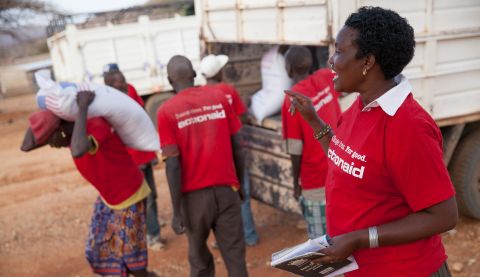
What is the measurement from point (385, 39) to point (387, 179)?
0.42 metres

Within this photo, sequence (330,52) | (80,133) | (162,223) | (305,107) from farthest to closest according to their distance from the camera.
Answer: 1. (162,223)
2. (330,52)
3. (80,133)
4. (305,107)

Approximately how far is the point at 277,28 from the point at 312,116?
1703mm

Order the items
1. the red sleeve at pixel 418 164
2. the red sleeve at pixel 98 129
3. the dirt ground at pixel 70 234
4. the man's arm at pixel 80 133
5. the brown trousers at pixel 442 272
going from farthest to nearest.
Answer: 1. the dirt ground at pixel 70 234
2. the red sleeve at pixel 98 129
3. the man's arm at pixel 80 133
4. the brown trousers at pixel 442 272
5. the red sleeve at pixel 418 164

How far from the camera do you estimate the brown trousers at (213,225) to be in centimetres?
280

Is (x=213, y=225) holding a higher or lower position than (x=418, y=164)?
lower

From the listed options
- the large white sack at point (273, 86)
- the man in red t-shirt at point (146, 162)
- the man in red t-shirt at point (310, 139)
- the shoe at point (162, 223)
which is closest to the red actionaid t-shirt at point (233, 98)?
the large white sack at point (273, 86)

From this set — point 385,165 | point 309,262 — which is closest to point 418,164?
point 385,165

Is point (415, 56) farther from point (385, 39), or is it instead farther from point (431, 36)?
point (385, 39)

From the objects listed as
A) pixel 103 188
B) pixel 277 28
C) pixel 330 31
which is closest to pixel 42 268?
pixel 103 188

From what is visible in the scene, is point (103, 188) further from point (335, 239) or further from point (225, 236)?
point (335, 239)

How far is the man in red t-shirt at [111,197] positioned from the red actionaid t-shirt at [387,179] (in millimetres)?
1535

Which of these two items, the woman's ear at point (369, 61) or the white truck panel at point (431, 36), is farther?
the white truck panel at point (431, 36)

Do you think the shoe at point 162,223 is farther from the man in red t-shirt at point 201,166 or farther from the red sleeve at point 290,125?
the red sleeve at point 290,125

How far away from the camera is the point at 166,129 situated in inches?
104
